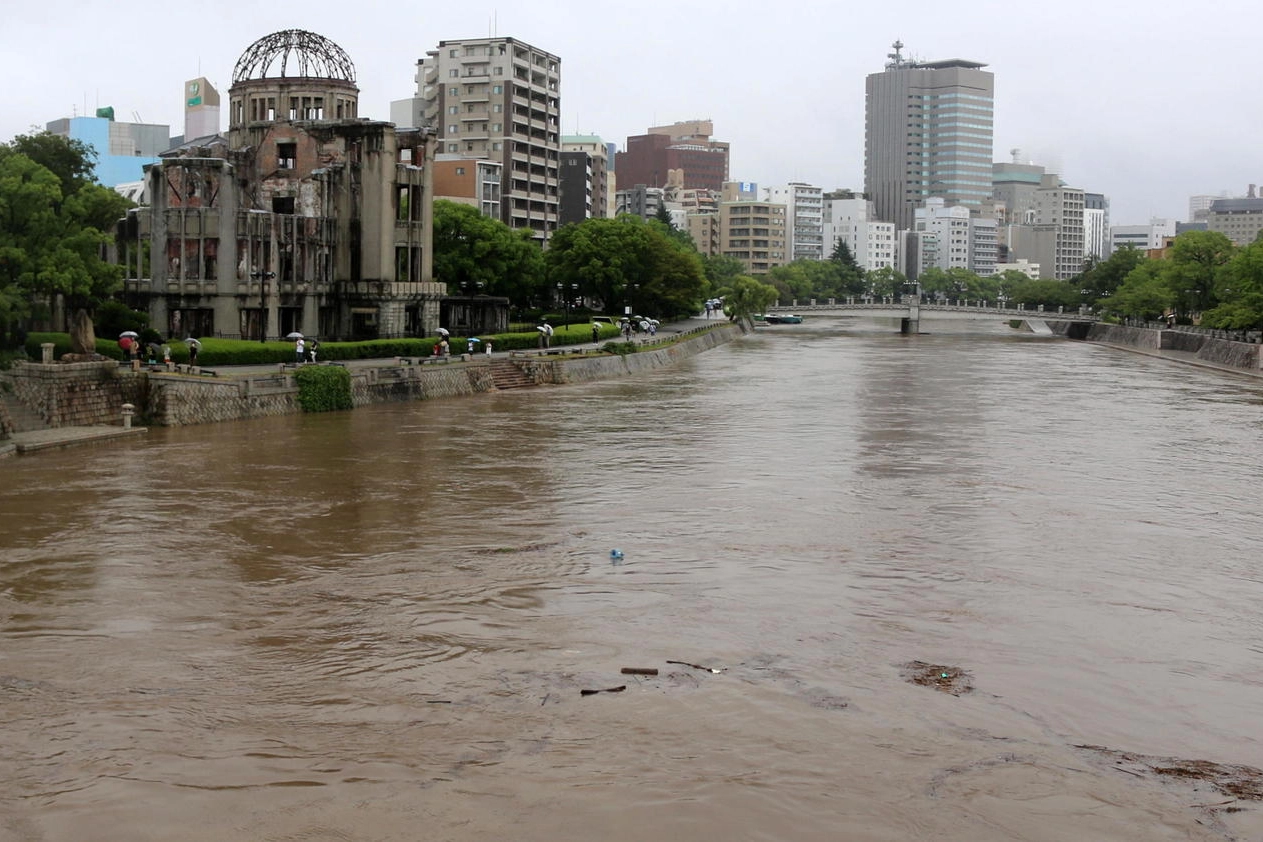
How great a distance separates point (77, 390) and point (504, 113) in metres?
104

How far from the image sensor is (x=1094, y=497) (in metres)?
38.4

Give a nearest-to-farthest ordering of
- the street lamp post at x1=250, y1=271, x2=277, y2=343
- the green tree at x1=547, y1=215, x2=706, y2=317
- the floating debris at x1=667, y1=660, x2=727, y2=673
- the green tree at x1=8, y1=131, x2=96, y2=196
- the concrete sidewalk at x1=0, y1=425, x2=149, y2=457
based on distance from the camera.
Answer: the floating debris at x1=667, y1=660, x2=727, y2=673
the concrete sidewalk at x1=0, y1=425, x2=149, y2=457
the green tree at x1=8, y1=131, x2=96, y2=196
the street lamp post at x1=250, y1=271, x2=277, y2=343
the green tree at x1=547, y1=215, x2=706, y2=317

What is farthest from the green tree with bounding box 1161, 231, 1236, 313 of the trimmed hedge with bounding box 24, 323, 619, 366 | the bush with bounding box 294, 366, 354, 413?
the bush with bounding box 294, 366, 354, 413

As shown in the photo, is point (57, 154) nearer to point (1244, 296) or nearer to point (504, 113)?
point (1244, 296)

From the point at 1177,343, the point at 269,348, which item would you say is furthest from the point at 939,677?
the point at 1177,343

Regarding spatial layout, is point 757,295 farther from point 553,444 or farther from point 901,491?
point 901,491

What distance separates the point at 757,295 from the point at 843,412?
276 feet

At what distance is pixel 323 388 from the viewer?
57.0m

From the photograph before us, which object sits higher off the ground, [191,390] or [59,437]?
[191,390]

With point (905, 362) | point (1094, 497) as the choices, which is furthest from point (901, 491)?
point (905, 362)

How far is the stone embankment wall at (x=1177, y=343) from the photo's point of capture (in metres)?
89.7

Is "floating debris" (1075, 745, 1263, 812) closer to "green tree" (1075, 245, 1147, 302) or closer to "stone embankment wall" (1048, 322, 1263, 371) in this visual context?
"stone embankment wall" (1048, 322, 1263, 371)

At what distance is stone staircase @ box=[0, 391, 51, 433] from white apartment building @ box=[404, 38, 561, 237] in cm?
10081

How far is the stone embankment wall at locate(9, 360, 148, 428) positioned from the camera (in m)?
46.1
